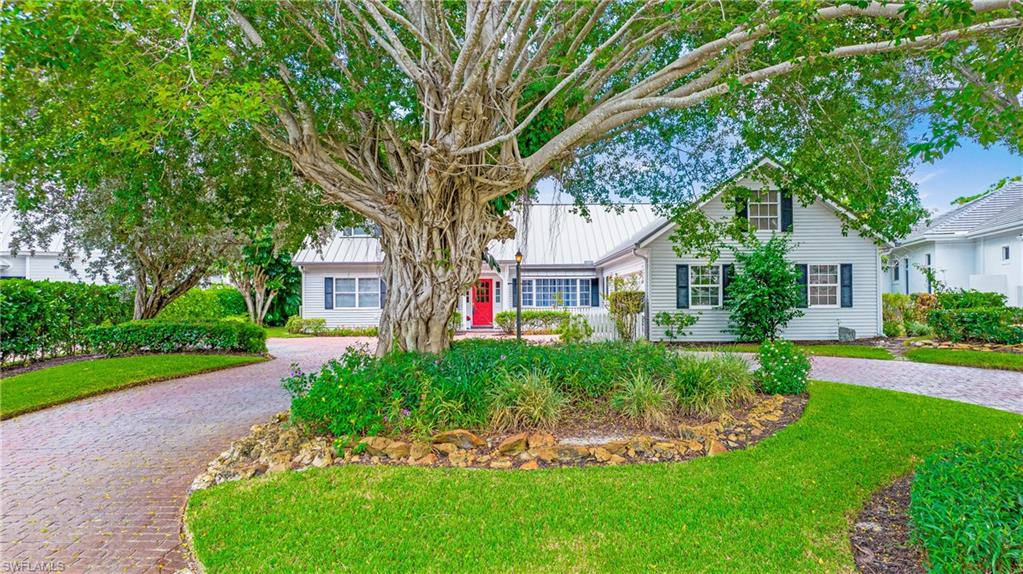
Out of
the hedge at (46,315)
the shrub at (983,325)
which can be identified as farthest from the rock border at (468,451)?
the shrub at (983,325)

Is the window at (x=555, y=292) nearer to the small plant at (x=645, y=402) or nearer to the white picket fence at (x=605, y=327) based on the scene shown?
the white picket fence at (x=605, y=327)

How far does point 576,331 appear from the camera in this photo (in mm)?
11523

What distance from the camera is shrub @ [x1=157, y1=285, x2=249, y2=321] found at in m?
18.0

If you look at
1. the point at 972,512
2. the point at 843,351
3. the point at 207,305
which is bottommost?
the point at 843,351

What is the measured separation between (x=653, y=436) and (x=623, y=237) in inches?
646

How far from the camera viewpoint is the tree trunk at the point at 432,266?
6.29 m

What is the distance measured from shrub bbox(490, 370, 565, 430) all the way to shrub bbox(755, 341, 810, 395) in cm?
332

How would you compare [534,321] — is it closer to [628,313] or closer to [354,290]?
[628,313]

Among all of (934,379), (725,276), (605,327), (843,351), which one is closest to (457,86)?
(934,379)

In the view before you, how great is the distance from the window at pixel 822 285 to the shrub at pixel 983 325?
7.64 feet

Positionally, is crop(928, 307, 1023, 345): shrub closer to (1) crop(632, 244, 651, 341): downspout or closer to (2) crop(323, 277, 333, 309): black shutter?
(1) crop(632, 244, 651, 341): downspout

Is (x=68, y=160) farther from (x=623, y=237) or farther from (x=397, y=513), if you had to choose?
(x=623, y=237)

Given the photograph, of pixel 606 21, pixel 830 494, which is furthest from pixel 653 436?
pixel 606 21

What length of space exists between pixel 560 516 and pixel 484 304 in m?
16.0
